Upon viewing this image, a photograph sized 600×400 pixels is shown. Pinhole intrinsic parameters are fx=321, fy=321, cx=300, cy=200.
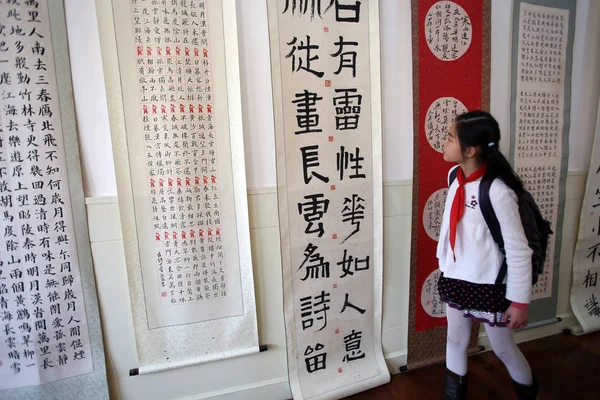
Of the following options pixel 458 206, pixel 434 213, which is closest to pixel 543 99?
pixel 434 213

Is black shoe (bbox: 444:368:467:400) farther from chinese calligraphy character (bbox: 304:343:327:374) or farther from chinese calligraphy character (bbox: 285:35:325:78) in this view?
chinese calligraphy character (bbox: 285:35:325:78)

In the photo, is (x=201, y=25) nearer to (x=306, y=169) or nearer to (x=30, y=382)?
(x=306, y=169)

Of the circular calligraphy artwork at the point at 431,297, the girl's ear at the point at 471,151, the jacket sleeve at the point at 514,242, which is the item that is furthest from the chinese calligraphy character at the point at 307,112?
the circular calligraphy artwork at the point at 431,297

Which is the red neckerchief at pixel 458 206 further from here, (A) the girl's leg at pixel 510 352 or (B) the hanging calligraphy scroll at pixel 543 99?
(B) the hanging calligraphy scroll at pixel 543 99

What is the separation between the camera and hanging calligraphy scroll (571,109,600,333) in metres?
1.85

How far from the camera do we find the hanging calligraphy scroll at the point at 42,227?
3.66ft

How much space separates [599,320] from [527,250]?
157 centimetres

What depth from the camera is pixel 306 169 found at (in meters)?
1.39

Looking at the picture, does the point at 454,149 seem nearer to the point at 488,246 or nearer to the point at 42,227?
the point at 488,246

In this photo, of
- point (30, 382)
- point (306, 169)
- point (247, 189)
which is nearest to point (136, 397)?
point (30, 382)

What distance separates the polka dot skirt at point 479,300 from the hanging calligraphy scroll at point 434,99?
0.41m

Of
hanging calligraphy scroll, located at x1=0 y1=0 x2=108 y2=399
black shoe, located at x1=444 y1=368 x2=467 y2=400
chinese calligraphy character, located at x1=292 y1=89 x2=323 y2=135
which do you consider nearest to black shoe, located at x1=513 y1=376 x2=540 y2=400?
A: black shoe, located at x1=444 y1=368 x2=467 y2=400

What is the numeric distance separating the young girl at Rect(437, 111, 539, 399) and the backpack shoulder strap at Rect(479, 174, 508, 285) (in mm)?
13

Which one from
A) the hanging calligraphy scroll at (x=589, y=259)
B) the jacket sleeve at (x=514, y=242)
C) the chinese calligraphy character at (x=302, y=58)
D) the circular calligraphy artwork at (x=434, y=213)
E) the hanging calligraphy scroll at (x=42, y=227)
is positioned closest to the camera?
the jacket sleeve at (x=514, y=242)
